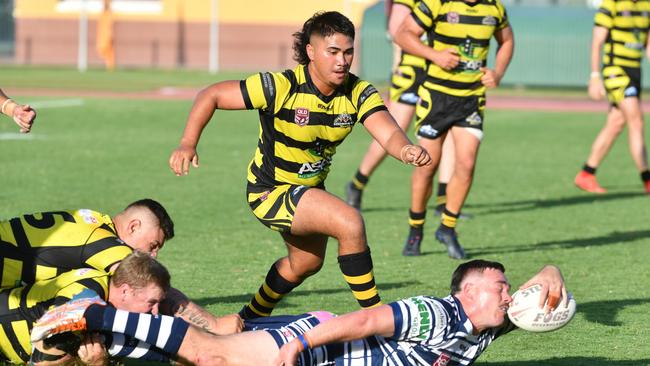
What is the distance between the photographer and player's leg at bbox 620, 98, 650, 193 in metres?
12.8

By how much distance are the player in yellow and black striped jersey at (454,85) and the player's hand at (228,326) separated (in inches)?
142

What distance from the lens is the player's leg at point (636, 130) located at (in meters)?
12.8

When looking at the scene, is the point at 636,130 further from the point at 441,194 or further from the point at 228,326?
the point at 228,326

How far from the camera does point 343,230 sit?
5.92m

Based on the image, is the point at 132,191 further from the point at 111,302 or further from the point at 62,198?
the point at 111,302

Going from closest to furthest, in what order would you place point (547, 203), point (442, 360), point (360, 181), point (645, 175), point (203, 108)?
point (442, 360)
point (203, 108)
point (360, 181)
point (547, 203)
point (645, 175)

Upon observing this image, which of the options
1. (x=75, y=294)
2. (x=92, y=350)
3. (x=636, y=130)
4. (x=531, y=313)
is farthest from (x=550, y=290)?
(x=636, y=130)

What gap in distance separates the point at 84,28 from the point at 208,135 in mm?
24023

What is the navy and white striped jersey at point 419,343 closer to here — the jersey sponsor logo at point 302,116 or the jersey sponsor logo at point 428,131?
the jersey sponsor logo at point 302,116

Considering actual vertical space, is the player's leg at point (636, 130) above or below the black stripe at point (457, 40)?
below

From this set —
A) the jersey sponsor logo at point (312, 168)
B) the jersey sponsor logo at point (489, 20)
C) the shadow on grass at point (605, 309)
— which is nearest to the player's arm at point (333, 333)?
the jersey sponsor logo at point (312, 168)

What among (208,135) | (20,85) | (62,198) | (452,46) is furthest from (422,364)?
(20,85)

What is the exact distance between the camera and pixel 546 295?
17.1 feet

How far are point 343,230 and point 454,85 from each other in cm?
357
